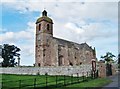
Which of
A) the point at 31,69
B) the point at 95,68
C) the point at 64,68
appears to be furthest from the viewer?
the point at 31,69

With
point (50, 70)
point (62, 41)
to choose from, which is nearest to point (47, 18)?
point (62, 41)

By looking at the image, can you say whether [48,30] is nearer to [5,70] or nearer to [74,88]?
[5,70]

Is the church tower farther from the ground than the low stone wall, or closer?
farther from the ground

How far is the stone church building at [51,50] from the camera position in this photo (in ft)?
197

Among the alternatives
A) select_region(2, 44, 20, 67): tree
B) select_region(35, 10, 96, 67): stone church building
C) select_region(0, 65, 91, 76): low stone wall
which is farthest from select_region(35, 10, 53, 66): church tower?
select_region(2, 44, 20, 67): tree

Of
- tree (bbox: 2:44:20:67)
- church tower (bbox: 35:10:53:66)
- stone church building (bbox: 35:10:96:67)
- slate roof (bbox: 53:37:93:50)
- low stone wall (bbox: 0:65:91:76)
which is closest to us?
low stone wall (bbox: 0:65:91:76)

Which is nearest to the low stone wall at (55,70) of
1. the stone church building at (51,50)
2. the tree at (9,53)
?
the stone church building at (51,50)

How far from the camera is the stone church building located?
6001cm

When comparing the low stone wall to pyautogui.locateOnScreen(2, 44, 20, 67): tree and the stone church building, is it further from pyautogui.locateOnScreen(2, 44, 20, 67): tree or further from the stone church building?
pyautogui.locateOnScreen(2, 44, 20, 67): tree

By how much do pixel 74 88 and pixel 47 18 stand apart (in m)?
48.9

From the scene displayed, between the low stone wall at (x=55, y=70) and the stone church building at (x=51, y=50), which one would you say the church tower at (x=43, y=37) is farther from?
the low stone wall at (x=55, y=70)

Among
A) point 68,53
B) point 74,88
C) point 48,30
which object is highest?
point 48,30

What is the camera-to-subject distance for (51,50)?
61.1 m

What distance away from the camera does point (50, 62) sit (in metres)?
60.3
